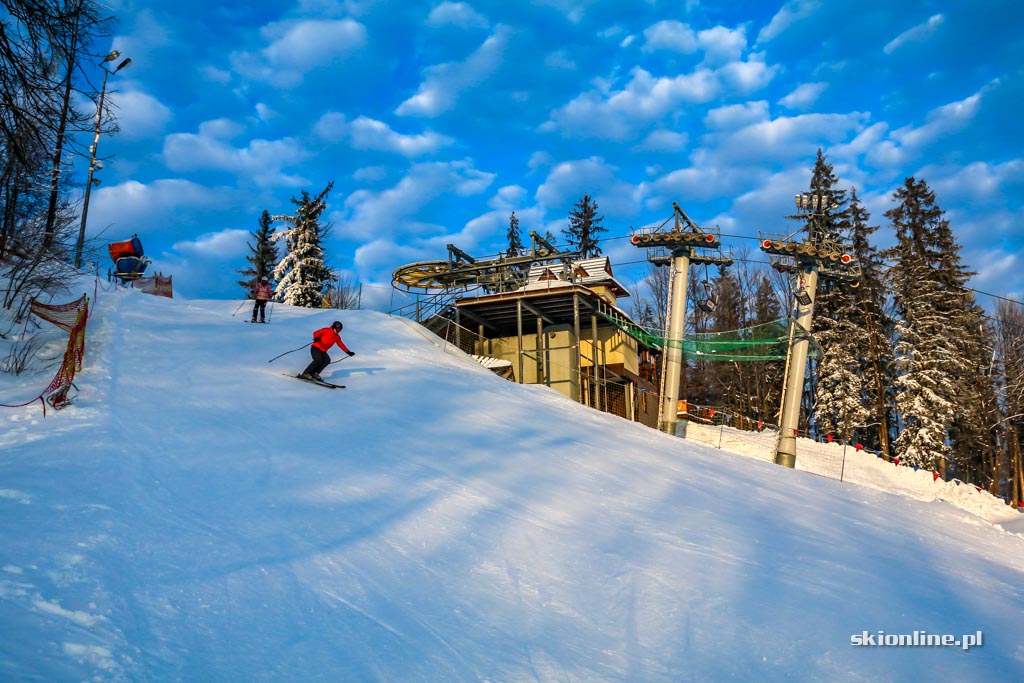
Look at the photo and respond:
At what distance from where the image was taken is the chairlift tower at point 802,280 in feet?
82.8

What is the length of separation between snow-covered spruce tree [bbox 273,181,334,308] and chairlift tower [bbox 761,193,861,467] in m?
27.9

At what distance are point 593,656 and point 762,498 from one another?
22.6 feet

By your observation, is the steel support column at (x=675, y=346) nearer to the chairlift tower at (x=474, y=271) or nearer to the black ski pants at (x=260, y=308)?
the chairlift tower at (x=474, y=271)

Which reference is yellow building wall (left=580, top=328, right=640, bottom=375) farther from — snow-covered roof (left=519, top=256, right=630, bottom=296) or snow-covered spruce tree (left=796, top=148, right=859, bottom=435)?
snow-covered spruce tree (left=796, top=148, right=859, bottom=435)

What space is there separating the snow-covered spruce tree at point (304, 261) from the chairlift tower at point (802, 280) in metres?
27.9

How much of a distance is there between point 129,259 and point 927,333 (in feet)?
120

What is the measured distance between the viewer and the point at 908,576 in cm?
830

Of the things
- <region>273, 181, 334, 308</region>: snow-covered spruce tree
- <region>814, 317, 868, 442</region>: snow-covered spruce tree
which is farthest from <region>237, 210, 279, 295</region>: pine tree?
<region>814, 317, 868, 442</region>: snow-covered spruce tree

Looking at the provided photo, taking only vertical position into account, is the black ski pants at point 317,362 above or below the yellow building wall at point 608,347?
below

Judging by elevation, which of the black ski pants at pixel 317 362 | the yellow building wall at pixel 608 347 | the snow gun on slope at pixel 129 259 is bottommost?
the black ski pants at pixel 317 362

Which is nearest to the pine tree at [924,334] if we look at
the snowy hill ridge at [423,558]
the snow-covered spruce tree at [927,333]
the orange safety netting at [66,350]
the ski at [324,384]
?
the snow-covered spruce tree at [927,333]

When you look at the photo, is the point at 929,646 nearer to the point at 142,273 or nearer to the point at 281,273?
the point at 142,273

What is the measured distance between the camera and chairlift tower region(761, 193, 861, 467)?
2525 centimetres

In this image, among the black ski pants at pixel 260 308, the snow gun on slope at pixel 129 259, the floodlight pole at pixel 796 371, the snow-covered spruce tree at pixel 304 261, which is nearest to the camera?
the black ski pants at pixel 260 308
